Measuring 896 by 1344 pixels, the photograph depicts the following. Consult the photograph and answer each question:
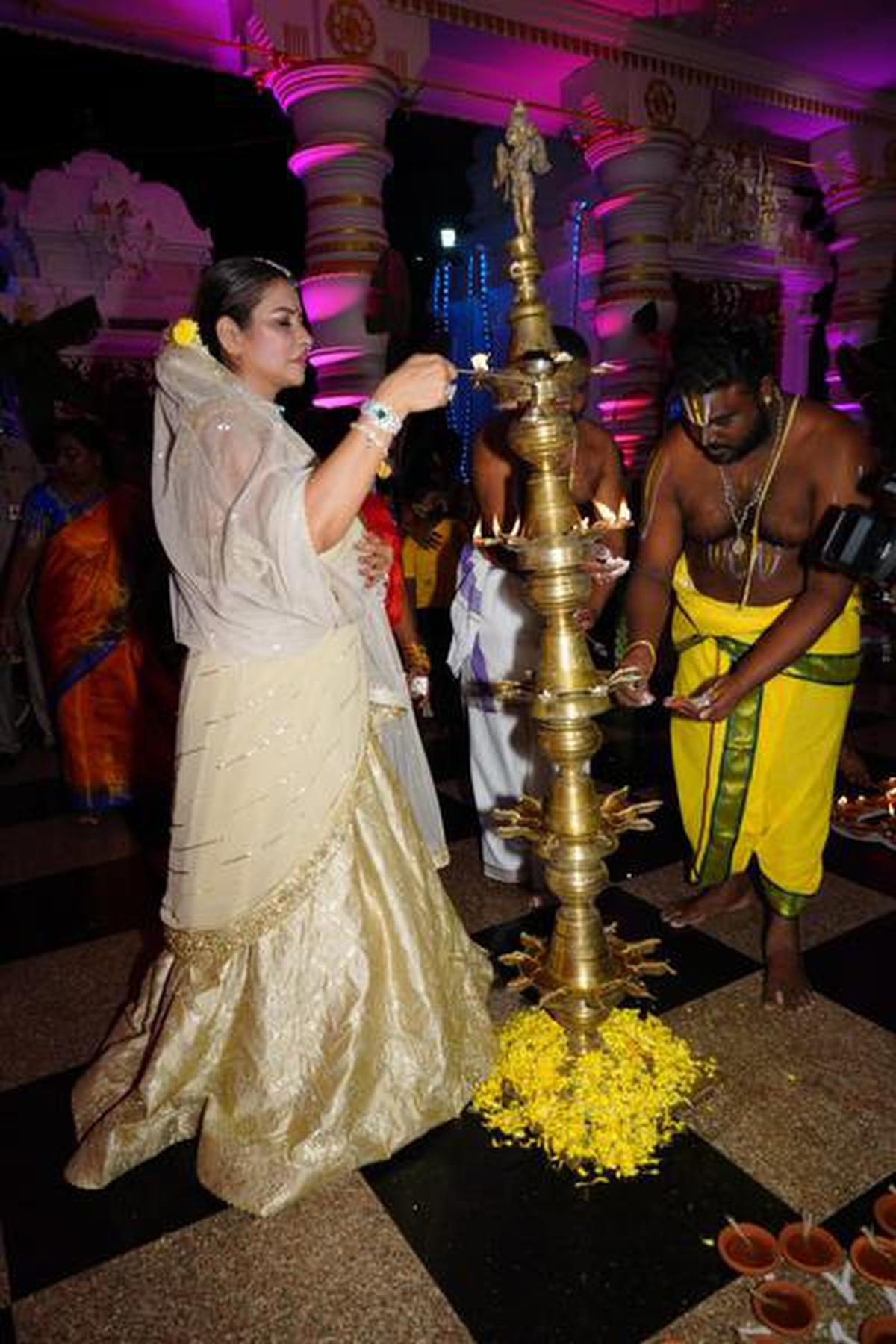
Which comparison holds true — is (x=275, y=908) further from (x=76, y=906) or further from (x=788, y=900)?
(x=76, y=906)

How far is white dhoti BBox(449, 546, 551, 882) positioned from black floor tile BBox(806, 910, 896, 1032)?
0.94m

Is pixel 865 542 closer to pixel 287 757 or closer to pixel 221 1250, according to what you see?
pixel 287 757

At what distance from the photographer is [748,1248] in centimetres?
143

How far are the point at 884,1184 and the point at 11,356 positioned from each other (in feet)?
23.2

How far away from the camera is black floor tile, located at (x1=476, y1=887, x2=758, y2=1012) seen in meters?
2.24

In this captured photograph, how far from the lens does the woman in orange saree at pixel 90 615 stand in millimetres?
3811

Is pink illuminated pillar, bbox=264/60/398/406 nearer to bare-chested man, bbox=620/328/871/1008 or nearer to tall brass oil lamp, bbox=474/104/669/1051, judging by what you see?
bare-chested man, bbox=620/328/871/1008

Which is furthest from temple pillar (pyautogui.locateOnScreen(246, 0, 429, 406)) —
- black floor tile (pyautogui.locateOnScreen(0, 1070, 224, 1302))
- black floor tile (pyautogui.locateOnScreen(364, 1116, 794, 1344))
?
black floor tile (pyautogui.locateOnScreen(364, 1116, 794, 1344))

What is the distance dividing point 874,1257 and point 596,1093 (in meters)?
0.51

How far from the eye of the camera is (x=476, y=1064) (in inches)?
73.0

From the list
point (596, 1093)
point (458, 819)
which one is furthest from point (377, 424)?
point (458, 819)

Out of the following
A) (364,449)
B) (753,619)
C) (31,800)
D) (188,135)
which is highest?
(188,135)

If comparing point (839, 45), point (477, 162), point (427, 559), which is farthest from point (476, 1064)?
point (477, 162)

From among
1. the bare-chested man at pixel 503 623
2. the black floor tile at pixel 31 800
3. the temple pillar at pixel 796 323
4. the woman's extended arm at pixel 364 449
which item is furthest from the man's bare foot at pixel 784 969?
the temple pillar at pixel 796 323
